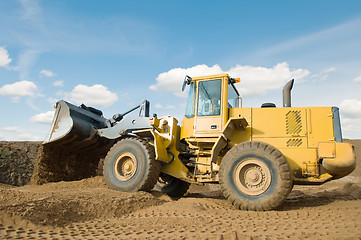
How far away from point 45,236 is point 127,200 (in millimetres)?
2072

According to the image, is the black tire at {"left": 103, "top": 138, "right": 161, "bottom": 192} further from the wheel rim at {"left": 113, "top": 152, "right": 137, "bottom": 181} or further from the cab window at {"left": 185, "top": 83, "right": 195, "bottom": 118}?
the cab window at {"left": 185, "top": 83, "right": 195, "bottom": 118}

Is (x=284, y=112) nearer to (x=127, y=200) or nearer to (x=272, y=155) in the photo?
(x=272, y=155)

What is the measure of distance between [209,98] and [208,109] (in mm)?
265

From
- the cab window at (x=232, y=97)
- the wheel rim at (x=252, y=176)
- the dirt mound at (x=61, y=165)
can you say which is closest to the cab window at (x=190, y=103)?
the cab window at (x=232, y=97)

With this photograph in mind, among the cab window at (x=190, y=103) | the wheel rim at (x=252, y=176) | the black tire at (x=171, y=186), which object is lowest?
the black tire at (x=171, y=186)

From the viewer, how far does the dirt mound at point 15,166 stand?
10.7 metres

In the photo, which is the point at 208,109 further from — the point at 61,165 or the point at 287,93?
the point at 61,165

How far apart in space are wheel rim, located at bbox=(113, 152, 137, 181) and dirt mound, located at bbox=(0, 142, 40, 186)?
5.71 m

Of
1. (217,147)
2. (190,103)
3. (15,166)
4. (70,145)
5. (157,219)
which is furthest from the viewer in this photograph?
(15,166)

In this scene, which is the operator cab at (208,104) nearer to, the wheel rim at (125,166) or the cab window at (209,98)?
the cab window at (209,98)

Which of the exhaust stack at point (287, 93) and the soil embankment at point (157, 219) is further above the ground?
the exhaust stack at point (287, 93)

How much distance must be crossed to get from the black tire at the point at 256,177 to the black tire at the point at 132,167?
1606mm

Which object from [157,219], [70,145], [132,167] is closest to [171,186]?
[132,167]

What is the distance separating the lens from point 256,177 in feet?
17.9
